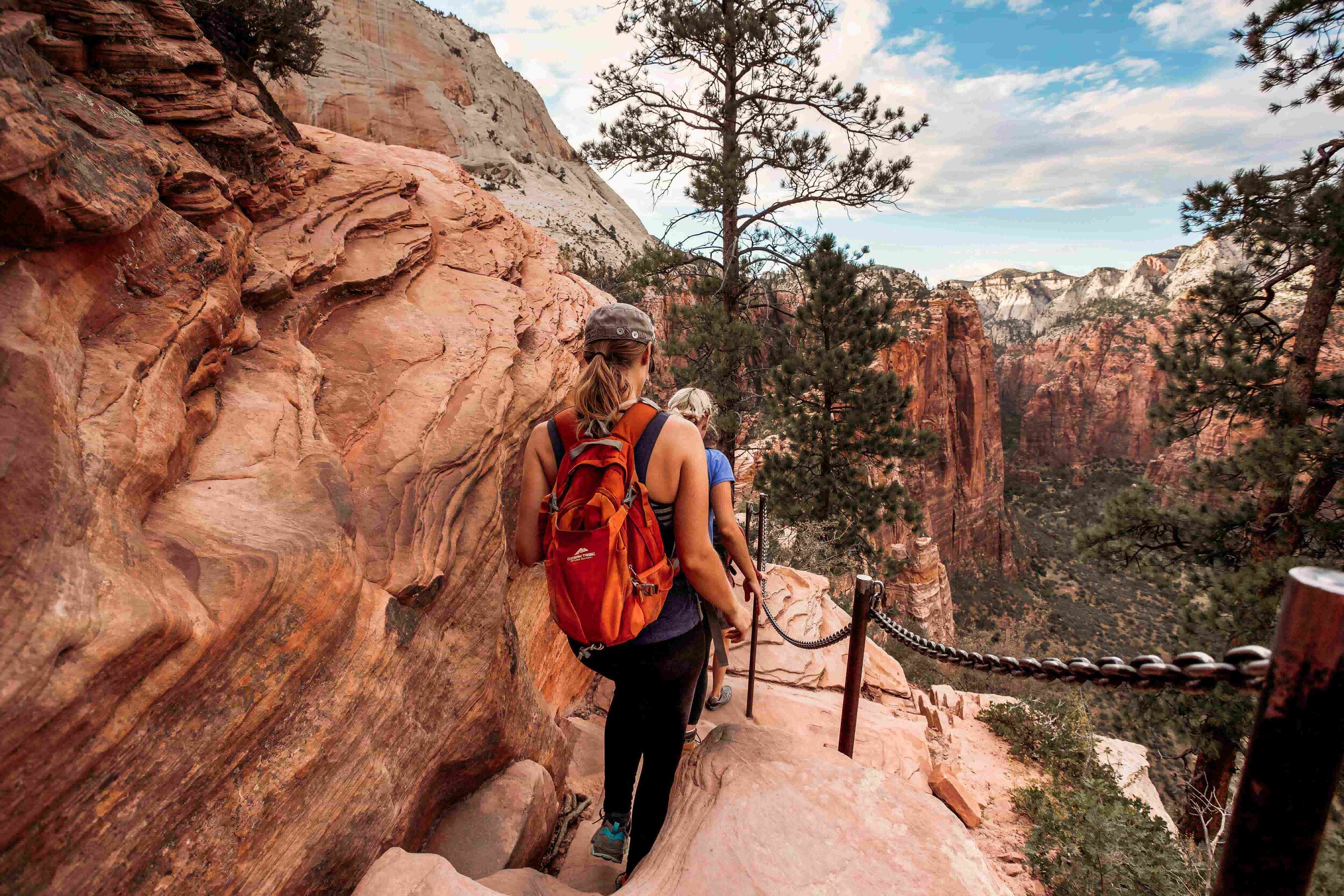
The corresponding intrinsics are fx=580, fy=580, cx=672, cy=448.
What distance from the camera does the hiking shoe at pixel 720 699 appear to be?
4301 millimetres

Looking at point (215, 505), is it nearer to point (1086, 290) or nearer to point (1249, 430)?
point (1249, 430)

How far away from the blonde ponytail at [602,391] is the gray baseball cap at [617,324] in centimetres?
2

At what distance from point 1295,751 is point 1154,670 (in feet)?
1.54

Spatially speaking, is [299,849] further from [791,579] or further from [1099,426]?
[1099,426]

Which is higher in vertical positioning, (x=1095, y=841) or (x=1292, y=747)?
(x=1292, y=747)

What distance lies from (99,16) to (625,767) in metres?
3.71

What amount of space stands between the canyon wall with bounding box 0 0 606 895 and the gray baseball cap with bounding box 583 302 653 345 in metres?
1.17

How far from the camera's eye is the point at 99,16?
92.7 inches

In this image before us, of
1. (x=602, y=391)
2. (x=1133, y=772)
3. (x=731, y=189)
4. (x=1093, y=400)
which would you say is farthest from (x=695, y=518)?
(x=1093, y=400)

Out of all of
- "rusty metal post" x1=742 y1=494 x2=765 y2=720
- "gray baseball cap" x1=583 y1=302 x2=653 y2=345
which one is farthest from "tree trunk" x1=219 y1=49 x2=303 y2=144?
"rusty metal post" x1=742 y1=494 x2=765 y2=720

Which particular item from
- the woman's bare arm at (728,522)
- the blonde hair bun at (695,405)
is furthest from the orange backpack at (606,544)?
the blonde hair bun at (695,405)

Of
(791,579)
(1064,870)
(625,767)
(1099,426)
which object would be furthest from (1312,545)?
(1099,426)

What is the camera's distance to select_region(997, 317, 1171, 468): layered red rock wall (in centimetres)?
5403

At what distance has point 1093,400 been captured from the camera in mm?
55312
